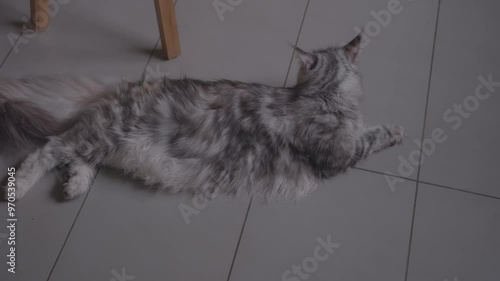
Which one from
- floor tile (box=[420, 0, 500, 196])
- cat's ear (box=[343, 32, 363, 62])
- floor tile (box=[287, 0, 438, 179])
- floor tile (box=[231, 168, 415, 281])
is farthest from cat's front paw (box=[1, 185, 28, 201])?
floor tile (box=[420, 0, 500, 196])

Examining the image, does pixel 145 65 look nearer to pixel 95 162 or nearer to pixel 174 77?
pixel 174 77

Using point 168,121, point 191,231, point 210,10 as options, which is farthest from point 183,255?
point 210,10

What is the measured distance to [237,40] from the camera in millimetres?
2006

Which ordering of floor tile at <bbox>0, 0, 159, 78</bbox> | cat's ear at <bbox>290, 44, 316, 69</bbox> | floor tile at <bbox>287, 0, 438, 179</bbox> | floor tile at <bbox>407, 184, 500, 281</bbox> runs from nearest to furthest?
floor tile at <bbox>407, 184, 500, 281</bbox>, cat's ear at <bbox>290, 44, 316, 69</bbox>, floor tile at <bbox>287, 0, 438, 179</bbox>, floor tile at <bbox>0, 0, 159, 78</bbox>

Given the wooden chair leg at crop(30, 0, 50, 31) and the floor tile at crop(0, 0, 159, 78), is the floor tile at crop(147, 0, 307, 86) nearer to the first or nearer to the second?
the floor tile at crop(0, 0, 159, 78)

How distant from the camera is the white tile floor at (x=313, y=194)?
60.5 inches

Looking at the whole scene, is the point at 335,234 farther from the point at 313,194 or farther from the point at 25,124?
the point at 25,124

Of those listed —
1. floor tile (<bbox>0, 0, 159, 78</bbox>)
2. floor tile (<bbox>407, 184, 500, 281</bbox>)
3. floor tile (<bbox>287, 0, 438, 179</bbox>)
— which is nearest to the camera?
floor tile (<bbox>407, 184, 500, 281</bbox>)

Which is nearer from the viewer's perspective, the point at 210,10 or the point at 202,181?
the point at 202,181

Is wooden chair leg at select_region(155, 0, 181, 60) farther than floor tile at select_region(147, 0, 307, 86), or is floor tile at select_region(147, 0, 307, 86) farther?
floor tile at select_region(147, 0, 307, 86)

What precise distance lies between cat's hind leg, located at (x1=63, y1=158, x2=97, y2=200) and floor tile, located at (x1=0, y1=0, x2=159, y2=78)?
452 mm

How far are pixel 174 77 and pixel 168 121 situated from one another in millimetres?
373

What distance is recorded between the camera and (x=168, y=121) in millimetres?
1598

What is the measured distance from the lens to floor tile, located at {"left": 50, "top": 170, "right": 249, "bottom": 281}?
1.52 m
